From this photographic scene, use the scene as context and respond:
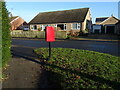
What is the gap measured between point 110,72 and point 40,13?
3953cm

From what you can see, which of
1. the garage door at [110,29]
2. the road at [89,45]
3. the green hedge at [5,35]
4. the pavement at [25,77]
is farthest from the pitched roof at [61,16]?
the green hedge at [5,35]

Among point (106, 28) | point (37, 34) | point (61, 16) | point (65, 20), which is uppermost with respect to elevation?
point (61, 16)

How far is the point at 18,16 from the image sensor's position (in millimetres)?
53625

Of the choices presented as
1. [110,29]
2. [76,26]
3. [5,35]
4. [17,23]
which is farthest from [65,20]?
[5,35]

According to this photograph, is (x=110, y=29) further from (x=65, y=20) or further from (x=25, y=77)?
(x=25, y=77)

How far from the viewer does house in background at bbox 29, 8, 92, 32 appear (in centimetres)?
3167

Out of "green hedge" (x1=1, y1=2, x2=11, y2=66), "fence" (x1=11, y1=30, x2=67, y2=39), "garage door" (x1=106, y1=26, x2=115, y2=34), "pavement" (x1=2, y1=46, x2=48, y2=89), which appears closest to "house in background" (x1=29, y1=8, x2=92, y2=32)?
"fence" (x1=11, y1=30, x2=67, y2=39)

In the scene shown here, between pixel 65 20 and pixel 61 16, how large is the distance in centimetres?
292

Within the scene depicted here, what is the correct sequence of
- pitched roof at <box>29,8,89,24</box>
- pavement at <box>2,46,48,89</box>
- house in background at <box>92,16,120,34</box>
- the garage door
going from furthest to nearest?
house in background at <box>92,16,120,34</box>, the garage door, pitched roof at <box>29,8,89,24</box>, pavement at <box>2,46,48,89</box>

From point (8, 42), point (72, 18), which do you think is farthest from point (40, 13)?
point (8, 42)

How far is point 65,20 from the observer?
33.7 metres

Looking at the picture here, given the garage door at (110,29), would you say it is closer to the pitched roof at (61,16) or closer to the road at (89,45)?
the pitched roof at (61,16)

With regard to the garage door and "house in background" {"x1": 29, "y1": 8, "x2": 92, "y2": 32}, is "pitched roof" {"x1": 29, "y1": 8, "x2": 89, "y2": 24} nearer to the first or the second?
"house in background" {"x1": 29, "y1": 8, "x2": 92, "y2": 32}

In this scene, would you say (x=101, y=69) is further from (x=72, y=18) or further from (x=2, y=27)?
(x=72, y=18)
